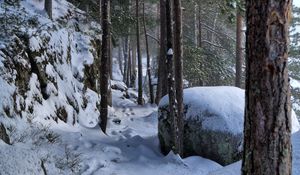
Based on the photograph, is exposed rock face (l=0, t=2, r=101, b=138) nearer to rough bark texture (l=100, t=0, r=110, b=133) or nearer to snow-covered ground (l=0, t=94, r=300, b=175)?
snow-covered ground (l=0, t=94, r=300, b=175)

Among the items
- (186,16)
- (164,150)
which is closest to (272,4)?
(164,150)

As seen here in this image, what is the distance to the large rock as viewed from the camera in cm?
1001

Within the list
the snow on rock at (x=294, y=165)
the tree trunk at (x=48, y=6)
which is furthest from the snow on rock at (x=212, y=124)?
the tree trunk at (x=48, y=6)

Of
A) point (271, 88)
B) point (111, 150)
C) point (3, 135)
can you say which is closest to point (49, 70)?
point (111, 150)

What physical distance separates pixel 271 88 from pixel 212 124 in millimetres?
7310

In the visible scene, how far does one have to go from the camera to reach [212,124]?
1022 cm

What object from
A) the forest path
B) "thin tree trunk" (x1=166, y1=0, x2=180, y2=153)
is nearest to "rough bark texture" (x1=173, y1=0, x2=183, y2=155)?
"thin tree trunk" (x1=166, y1=0, x2=180, y2=153)

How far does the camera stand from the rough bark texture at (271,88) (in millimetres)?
3004

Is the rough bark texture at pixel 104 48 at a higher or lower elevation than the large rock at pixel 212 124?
higher

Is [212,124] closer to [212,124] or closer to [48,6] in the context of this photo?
[212,124]

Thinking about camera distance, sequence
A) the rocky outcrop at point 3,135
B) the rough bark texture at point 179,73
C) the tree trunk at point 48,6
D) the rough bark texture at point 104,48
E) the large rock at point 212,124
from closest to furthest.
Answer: the rocky outcrop at point 3,135, the large rock at point 212,124, the rough bark texture at point 179,73, the rough bark texture at point 104,48, the tree trunk at point 48,6

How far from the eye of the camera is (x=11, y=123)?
796 cm

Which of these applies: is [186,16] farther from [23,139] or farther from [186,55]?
[23,139]

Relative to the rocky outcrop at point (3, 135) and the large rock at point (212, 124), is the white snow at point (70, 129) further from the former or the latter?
the rocky outcrop at point (3, 135)
